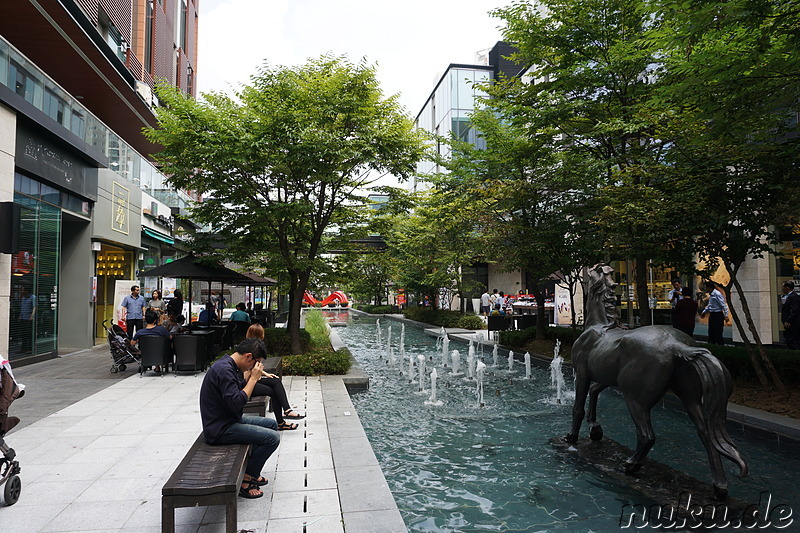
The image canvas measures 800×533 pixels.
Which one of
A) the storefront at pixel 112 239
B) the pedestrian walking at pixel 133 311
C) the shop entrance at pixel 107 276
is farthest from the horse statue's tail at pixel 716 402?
the shop entrance at pixel 107 276

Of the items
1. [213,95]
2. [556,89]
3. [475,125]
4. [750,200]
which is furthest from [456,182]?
[750,200]

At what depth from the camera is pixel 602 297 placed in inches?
256

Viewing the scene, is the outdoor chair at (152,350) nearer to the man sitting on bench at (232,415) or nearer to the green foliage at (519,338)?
the man sitting on bench at (232,415)

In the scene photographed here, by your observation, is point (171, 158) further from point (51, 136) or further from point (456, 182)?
point (456, 182)

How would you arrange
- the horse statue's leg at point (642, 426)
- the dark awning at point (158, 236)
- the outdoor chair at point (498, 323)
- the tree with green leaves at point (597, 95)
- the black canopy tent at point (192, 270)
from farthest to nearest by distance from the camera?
the dark awning at point (158, 236), the outdoor chair at point (498, 323), the black canopy tent at point (192, 270), the tree with green leaves at point (597, 95), the horse statue's leg at point (642, 426)

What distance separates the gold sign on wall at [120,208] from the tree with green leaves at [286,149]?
23.4 ft

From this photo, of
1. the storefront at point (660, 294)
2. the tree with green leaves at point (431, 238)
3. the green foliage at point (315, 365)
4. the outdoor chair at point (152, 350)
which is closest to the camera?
the outdoor chair at point (152, 350)

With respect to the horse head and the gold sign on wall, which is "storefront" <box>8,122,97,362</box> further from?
the horse head

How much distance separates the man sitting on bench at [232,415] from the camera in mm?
4254

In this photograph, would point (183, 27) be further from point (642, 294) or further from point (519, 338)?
point (642, 294)

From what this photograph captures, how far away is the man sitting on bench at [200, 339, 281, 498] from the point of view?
4.25 metres

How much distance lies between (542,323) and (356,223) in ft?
22.5

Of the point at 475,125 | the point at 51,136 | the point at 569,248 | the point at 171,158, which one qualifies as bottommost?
the point at 569,248

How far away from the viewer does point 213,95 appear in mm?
13219
